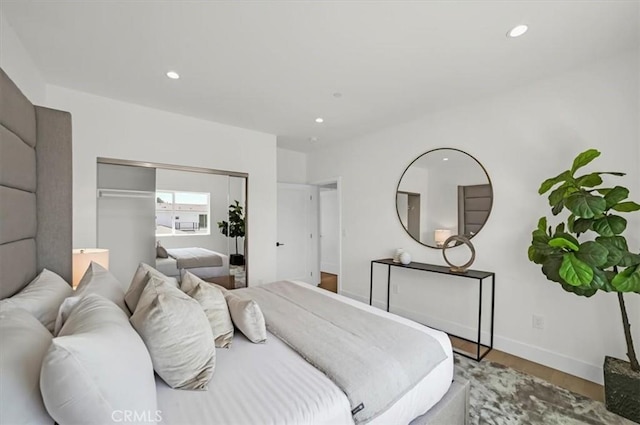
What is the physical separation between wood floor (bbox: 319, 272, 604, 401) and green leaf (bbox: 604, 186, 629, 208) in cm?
146

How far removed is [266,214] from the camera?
13.9 feet

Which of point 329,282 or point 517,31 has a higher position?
point 517,31

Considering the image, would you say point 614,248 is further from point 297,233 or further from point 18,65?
point 18,65

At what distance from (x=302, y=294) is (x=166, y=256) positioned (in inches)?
78.0

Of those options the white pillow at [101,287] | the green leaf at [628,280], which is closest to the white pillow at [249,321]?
the white pillow at [101,287]

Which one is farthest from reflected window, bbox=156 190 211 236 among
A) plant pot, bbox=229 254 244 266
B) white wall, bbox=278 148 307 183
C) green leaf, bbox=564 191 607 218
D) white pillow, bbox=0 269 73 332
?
green leaf, bbox=564 191 607 218

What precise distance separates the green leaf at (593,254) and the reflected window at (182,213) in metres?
3.75

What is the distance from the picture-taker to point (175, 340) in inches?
46.1

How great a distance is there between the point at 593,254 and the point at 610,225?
24 centimetres

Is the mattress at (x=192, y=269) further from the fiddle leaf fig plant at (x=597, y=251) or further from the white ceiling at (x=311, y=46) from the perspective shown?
the fiddle leaf fig plant at (x=597, y=251)

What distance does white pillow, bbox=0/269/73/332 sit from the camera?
119 centimetres

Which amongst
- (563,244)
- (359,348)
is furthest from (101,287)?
(563,244)

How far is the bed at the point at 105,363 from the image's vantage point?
30.3 inches

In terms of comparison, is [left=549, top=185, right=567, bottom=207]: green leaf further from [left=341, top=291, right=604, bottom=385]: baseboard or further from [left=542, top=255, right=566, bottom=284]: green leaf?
[left=341, top=291, right=604, bottom=385]: baseboard
